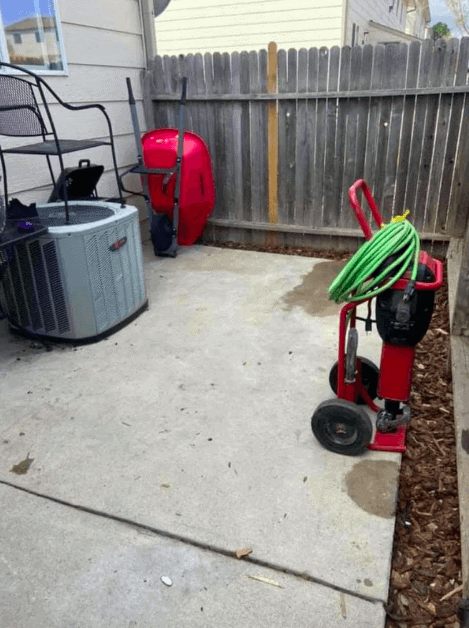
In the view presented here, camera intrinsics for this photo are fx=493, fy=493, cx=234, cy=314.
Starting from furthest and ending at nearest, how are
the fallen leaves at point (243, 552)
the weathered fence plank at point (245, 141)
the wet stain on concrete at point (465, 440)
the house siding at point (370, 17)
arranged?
Result: 1. the house siding at point (370, 17)
2. the weathered fence plank at point (245, 141)
3. the wet stain on concrete at point (465, 440)
4. the fallen leaves at point (243, 552)

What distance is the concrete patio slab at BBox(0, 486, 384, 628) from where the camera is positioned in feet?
4.99

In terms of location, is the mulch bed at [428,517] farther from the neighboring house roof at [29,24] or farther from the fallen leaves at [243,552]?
the neighboring house roof at [29,24]

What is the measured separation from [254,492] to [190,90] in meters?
4.29

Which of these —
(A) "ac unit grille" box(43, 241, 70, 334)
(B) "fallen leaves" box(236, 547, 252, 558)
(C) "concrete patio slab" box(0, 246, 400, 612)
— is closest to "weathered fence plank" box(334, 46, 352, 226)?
(C) "concrete patio slab" box(0, 246, 400, 612)

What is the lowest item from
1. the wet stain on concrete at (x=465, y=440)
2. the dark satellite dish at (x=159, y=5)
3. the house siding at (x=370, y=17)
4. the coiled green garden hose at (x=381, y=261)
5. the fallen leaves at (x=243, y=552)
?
the fallen leaves at (x=243, y=552)

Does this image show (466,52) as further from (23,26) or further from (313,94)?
(23,26)

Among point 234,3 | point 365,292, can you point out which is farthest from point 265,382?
point 234,3

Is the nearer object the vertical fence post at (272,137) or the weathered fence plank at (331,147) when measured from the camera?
the weathered fence plank at (331,147)

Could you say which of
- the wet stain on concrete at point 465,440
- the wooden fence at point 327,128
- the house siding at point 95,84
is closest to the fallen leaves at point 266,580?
the wet stain on concrete at point 465,440

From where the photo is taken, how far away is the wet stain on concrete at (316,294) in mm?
3691

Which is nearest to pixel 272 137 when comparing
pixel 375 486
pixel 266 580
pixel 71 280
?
pixel 71 280

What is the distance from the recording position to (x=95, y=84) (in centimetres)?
444

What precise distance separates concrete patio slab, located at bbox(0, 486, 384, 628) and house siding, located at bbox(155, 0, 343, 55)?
24.4 feet

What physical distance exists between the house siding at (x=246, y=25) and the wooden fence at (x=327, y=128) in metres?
3.11
